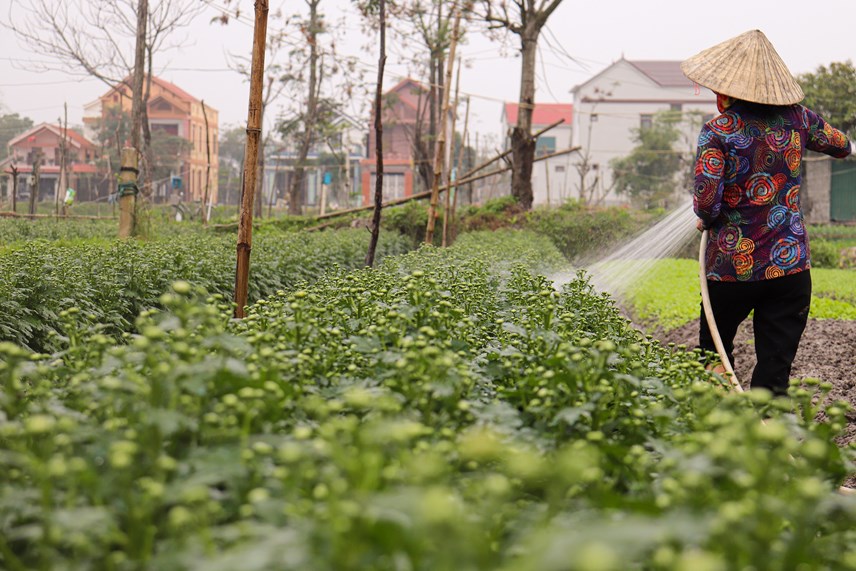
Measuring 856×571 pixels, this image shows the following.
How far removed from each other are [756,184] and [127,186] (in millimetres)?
6893

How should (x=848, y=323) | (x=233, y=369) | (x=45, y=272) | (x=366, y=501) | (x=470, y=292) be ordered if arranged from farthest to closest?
1. (x=848, y=323)
2. (x=45, y=272)
3. (x=470, y=292)
4. (x=233, y=369)
5. (x=366, y=501)

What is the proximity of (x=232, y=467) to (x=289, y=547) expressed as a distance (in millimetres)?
326

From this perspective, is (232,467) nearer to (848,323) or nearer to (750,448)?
(750,448)

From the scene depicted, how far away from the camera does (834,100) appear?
26219mm

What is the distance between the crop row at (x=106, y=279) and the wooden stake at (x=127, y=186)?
1.43m

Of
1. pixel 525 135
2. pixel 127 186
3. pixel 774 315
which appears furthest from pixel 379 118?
pixel 525 135

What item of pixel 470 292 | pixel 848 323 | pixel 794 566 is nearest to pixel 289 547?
pixel 794 566

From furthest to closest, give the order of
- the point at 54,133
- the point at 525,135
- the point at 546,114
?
1. the point at 546,114
2. the point at 54,133
3. the point at 525,135

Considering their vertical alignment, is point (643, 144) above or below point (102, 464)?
above

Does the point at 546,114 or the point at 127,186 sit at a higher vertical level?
the point at 546,114

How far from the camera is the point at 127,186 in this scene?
9.05 metres

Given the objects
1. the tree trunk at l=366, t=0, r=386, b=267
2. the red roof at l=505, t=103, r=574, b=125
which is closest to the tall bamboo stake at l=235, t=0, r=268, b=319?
the tree trunk at l=366, t=0, r=386, b=267

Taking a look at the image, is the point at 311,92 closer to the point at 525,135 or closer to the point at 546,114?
the point at 525,135

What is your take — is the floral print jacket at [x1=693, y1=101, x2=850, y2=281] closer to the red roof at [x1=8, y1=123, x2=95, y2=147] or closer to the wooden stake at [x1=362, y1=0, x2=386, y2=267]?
the wooden stake at [x1=362, y1=0, x2=386, y2=267]
